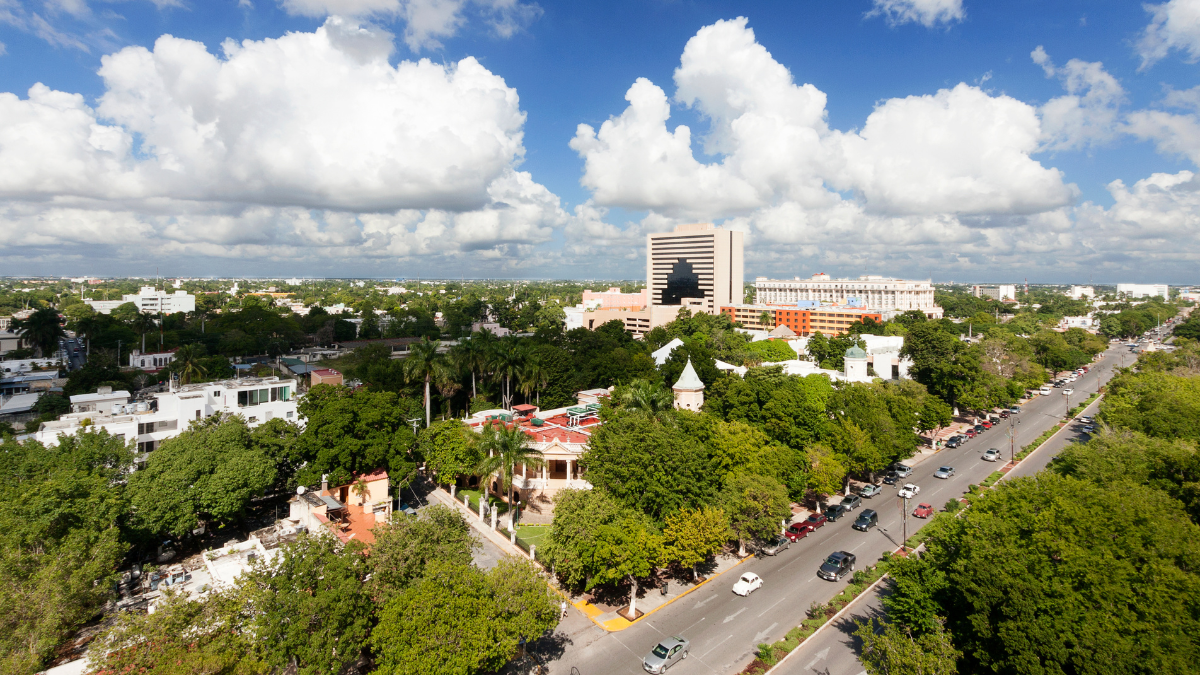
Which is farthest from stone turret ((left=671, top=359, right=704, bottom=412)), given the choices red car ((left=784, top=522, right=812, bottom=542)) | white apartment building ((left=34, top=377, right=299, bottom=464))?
white apartment building ((left=34, top=377, right=299, bottom=464))

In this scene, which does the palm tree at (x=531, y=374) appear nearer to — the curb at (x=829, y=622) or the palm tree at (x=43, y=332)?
the curb at (x=829, y=622)

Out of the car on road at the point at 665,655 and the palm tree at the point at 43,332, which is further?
the palm tree at the point at 43,332

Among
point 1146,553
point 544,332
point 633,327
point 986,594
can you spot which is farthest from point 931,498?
point 633,327

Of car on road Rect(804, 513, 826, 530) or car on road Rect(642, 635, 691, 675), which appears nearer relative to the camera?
car on road Rect(642, 635, 691, 675)

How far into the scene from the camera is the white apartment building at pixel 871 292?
157 meters

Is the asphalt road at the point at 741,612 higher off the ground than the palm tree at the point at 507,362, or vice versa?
the palm tree at the point at 507,362

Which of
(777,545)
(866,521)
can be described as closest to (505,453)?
(777,545)

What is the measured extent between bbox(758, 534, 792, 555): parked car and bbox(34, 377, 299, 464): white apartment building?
39147 millimetres

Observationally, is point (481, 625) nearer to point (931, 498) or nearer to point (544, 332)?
point (931, 498)

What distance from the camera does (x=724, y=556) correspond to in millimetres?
33781

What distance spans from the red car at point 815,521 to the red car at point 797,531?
0.24 m

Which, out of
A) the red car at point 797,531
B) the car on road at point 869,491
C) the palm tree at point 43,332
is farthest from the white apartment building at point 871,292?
the palm tree at point 43,332

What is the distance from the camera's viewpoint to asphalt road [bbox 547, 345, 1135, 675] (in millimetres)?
23953

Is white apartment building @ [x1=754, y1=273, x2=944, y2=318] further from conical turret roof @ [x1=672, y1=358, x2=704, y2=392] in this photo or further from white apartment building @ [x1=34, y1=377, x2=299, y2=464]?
white apartment building @ [x1=34, y1=377, x2=299, y2=464]
